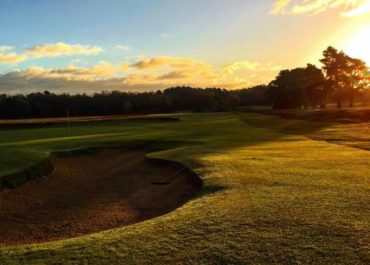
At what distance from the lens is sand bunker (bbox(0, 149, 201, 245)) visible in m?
14.4

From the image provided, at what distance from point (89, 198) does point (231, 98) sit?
150 meters

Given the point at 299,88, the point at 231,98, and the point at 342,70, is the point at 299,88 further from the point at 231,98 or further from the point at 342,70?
the point at 231,98

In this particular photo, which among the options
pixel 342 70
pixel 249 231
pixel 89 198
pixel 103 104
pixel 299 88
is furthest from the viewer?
pixel 103 104

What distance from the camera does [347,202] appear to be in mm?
11742

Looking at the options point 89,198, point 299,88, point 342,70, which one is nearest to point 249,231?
point 89,198

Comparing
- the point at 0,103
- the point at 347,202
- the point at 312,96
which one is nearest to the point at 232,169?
the point at 347,202

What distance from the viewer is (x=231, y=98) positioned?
167000mm

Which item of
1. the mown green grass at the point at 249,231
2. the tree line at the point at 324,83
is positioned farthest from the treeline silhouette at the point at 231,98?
the mown green grass at the point at 249,231

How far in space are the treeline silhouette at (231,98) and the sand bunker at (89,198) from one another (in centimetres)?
6512

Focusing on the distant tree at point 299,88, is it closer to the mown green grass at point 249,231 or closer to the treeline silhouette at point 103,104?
the treeline silhouette at point 103,104

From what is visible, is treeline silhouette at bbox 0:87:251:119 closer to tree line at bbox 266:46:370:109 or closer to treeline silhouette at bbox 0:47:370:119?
treeline silhouette at bbox 0:47:370:119

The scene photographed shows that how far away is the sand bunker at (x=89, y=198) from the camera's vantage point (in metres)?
14.4

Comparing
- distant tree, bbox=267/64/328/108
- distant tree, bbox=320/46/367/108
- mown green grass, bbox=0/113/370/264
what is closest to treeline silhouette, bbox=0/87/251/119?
distant tree, bbox=267/64/328/108

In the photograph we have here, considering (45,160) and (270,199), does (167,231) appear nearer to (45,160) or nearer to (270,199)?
(270,199)
